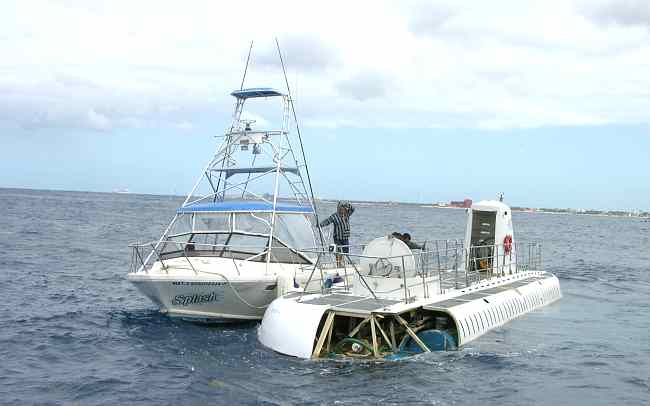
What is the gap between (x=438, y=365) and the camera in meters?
12.9

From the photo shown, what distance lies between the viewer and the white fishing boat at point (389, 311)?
42.9ft

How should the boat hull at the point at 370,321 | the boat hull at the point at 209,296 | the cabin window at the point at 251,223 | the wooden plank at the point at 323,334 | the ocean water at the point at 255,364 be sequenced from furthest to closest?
the cabin window at the point at 251,223, the boat hull at the point at 209,296, the boat hull at the point at 370,321, the wooden plank at the point at 323,334, the ocean water at the point at 255,364

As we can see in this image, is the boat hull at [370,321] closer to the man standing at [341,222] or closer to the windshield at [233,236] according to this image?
the windshield at [233,236]

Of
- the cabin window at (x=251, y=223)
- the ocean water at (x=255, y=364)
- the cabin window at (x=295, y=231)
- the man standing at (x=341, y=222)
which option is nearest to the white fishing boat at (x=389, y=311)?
the ocean water at (x=255, y=364)

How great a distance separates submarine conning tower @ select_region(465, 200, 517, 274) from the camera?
2067cm

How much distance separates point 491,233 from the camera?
20859 mm

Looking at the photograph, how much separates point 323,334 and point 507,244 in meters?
9.87

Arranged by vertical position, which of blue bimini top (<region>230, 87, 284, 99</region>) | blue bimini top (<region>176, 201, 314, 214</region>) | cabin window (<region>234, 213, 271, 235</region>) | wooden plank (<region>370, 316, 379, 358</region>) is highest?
blue bimini top (<region>230, 87, 284, 99</region>)

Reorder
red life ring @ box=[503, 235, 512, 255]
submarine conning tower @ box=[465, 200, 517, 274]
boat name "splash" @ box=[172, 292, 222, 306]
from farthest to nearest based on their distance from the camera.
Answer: red life ring @ box=[503, 235, 512, 255] → submarine conning tower @ box=[465, 200, 517, 274] → boat name "splash" @ box=[172, 292, 222, 306]

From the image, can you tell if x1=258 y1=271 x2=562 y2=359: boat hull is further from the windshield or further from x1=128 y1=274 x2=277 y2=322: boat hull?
the windshield

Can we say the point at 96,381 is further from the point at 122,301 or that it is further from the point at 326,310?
the point at 122,301

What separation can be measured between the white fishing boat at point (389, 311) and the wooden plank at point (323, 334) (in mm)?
19

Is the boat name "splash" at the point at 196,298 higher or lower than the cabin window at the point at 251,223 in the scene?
lower

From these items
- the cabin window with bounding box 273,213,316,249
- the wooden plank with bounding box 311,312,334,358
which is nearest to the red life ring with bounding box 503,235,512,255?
the cabin window with bounding box 273,213,316,249
